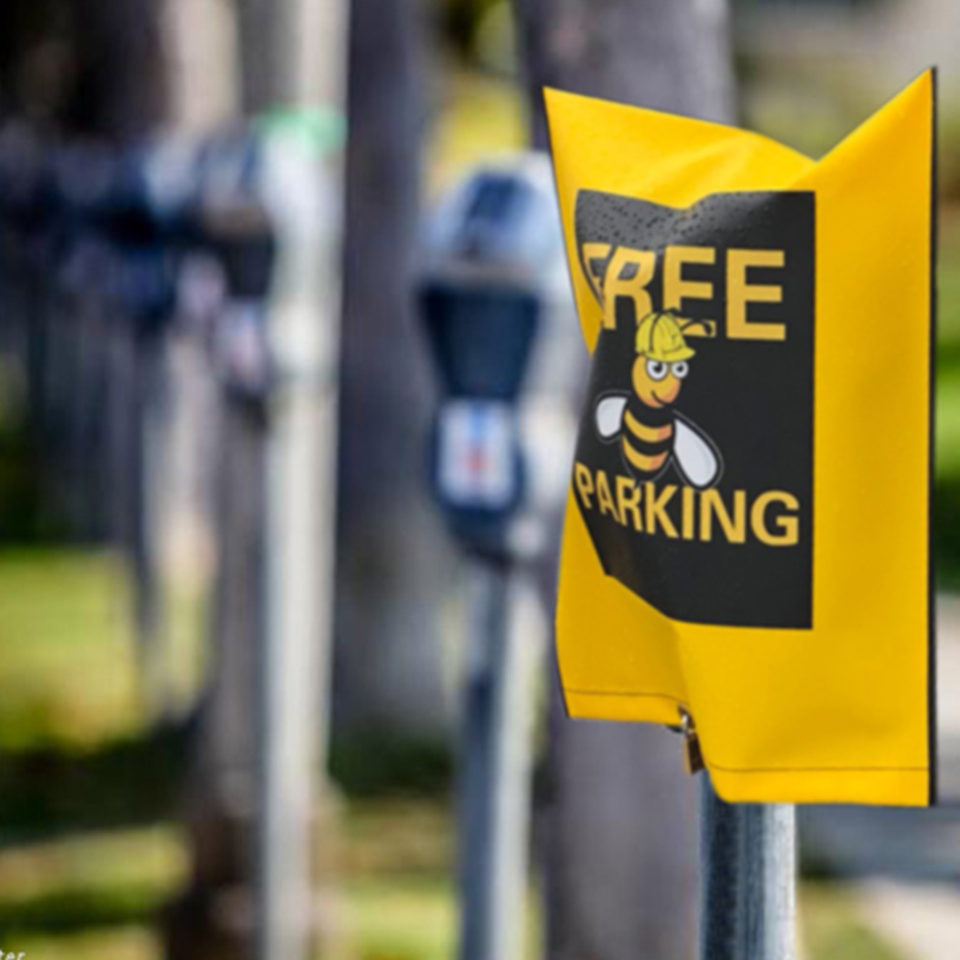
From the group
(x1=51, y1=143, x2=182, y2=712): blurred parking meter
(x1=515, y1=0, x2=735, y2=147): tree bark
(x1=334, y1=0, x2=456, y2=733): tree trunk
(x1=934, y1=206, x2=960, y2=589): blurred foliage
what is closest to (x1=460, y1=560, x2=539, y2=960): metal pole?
(x1=515, y1=0, x2=735, y2=147): tree bark

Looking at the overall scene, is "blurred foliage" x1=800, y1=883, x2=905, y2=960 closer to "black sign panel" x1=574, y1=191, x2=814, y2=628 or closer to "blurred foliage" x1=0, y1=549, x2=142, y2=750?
"blurred foliage" x1=0, y1=549, x2=142, y2=750

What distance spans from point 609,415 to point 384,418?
214 inches

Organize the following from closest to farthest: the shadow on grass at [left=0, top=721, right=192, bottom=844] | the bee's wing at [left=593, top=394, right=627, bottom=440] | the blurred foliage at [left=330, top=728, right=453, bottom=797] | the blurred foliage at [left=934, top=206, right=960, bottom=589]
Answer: the bee's wing at [left=593, top=394, right=627, bottom=440] → the shadow on grass at [left=0, top=721, right=192, bottom=844] → the blurred foliage at [left=330, top=728, right=453, bottom=797] → the blurred foliage at [left=934, top=206, right=960, bottom=589]

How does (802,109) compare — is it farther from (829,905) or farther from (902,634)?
(902,634)

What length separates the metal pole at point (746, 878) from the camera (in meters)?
1.71

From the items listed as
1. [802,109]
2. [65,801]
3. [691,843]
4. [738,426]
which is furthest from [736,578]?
[802,109]

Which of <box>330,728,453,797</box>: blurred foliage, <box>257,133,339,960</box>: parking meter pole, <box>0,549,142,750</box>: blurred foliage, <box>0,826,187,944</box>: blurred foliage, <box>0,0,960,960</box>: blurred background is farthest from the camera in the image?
<box>0,549,142,750</box>: blurred foliage

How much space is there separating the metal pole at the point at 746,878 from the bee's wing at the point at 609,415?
31 cm

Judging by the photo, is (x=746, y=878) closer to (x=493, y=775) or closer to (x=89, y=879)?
(x=493, y=775)

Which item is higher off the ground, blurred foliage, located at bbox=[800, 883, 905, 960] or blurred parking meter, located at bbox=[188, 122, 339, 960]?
blurred parking meter, located at bbox=[188, 122, 339, 960]

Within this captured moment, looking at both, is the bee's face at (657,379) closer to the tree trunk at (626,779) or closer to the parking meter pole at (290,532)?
the tree trunk at (626,779)

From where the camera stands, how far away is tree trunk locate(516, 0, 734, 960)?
3197 mm

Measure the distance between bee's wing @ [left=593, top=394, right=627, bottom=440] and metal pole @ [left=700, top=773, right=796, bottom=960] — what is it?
306mm

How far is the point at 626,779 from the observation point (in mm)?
3217
